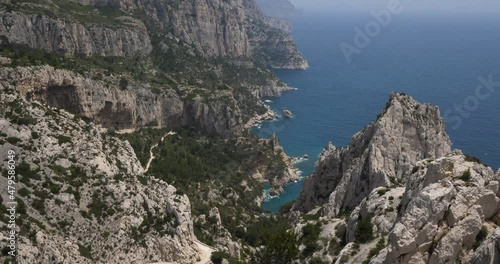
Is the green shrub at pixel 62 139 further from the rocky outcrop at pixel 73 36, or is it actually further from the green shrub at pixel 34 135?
the rocky outcrop at pixel 73 36

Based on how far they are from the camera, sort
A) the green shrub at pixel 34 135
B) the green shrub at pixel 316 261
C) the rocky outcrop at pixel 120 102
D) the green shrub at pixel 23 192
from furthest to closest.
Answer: the rocky outcrop at pixel 120 102
the green shrub at pixel 34 135
the green shrub at pixel 23 192
the green shrub at pixel 316 261

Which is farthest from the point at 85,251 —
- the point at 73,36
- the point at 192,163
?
the point at 73,36

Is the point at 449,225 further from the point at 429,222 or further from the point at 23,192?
the point at 23,192

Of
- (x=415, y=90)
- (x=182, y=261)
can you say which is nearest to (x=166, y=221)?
(x=182, y=261)

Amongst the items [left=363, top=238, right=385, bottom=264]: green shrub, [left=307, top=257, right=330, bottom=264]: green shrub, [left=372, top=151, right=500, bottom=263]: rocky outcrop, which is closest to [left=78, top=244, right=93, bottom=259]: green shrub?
[left=307, top=257, right=330, bottom=264]: green shrub

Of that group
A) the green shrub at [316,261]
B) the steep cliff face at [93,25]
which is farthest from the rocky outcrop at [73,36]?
the green shrub at [316,261]

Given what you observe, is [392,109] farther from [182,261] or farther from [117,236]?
[117,236]
